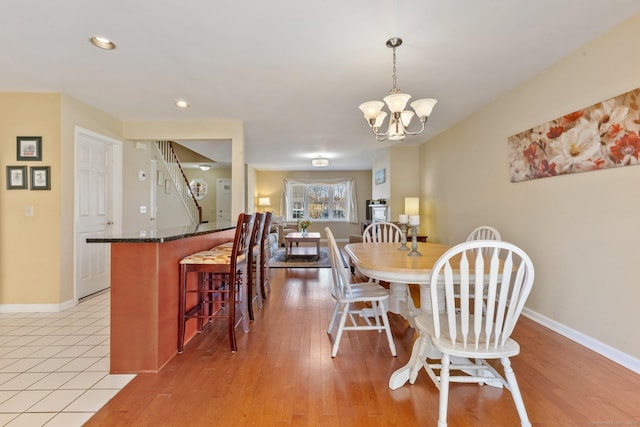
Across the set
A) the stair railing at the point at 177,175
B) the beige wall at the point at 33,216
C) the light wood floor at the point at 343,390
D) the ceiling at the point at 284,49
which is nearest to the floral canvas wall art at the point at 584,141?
the ceiling at the point at 284,49

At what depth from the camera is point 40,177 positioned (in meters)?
3.20

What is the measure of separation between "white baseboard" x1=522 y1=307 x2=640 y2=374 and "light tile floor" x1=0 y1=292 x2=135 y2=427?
10.9 ft

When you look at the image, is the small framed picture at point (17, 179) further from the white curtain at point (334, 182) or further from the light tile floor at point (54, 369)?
the white curtain at point (334, 182)

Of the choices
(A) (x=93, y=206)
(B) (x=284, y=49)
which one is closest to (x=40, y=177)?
(A) (x=93, y=206)

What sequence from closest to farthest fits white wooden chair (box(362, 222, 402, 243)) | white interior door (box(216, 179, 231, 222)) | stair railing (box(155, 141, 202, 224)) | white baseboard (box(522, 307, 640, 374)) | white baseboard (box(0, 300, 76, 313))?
white baseboard (box(522, 307, 640, 374)), white baseboard (box(0, 300, 76, 313)), white wooden chair (box(362, 222, 402, 243)), stair railing (box(155, 141, 202, 224)), white interior door (box(216, 179, 231, 222))

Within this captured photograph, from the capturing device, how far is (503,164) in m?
3.36

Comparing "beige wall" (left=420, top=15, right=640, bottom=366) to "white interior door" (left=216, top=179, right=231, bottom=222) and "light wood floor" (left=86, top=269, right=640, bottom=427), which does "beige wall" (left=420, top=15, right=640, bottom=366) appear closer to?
"light wood floor" (left=86, top=269, right=640, bottom=427)

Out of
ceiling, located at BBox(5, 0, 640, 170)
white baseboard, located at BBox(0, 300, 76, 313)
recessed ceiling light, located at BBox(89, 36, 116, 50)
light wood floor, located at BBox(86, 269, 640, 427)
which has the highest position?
ceiling, located at BBox(5, 0, 640, 170)

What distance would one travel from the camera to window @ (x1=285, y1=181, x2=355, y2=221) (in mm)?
9812

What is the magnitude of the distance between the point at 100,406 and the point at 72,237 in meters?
2.46

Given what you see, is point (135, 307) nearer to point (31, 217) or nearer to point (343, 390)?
point (343, 390)

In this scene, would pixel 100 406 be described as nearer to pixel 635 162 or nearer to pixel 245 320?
pixel 245 320

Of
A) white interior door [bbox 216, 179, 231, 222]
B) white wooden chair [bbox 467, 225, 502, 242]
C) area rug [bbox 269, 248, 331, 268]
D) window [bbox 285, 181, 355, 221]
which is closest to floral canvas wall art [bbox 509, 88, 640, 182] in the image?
white wooden chair [bbox 467, 225, 502, 242]

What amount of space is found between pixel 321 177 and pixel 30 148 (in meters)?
7.25
